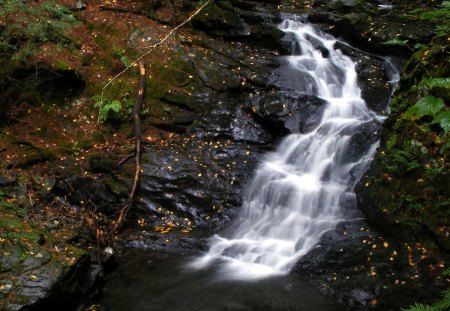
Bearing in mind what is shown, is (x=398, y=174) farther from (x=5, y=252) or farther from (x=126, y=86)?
(x=126, y=86)

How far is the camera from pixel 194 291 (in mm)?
6133

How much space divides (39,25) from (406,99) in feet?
23.7

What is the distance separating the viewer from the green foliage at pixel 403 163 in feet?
19.5

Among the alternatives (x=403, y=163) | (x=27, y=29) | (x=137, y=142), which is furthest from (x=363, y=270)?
(x=27, y=29)

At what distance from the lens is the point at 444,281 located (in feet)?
16.8

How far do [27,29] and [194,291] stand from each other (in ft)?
20.2

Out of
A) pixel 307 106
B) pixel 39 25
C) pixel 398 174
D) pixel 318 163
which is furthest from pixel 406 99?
pixel 39 25

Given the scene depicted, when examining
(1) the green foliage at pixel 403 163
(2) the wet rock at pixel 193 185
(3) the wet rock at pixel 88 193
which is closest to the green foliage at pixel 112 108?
(2) the wet rock at pixel 193 185

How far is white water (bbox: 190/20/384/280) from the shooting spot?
7.07 metres

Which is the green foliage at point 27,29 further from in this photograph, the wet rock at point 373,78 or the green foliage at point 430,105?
the wet rock at point 373,78

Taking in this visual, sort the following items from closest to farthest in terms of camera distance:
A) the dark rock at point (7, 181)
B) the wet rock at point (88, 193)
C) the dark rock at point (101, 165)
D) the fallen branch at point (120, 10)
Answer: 1. the dark rock at point (7, 181)
2. the wet rock at point (88, 193)
3. the dark rock at point (101, 165)
4. the fallen branch at point (120, 10)

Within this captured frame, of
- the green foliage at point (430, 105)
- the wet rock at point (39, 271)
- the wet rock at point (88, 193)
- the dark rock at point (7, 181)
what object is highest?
the green foliage at point (430, 105)

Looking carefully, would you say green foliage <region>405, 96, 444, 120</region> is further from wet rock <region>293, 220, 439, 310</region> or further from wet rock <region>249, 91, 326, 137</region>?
wet rock <region>249, 91, 326, 137</region>

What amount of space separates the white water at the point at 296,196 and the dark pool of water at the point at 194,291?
322mm
